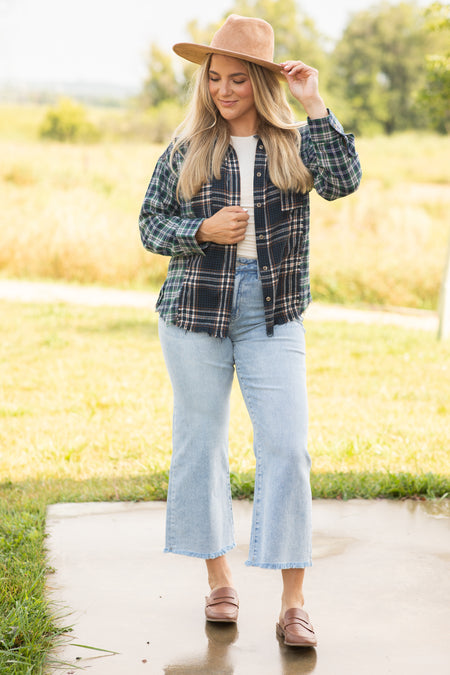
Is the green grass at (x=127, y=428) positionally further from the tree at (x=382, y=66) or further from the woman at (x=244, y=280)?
the tree at (x=382, y=66)

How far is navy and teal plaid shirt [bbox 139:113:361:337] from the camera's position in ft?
9.02

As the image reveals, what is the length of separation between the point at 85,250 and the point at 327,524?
34.0 ft

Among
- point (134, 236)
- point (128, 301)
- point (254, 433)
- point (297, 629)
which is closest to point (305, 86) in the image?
point (254, 433)

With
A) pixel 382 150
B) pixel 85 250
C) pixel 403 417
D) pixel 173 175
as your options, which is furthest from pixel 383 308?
pixel 382 150

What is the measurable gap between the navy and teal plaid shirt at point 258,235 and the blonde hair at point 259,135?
3 cm

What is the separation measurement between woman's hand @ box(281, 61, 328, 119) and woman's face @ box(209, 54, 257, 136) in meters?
0.15

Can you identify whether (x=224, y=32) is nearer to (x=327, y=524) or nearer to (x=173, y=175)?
(x=173, y=175)

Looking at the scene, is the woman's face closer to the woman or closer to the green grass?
the woman

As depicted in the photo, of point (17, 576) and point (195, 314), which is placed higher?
point (195, 314)

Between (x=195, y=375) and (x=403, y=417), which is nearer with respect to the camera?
(x=195, y=375)

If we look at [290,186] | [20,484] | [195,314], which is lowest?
[20,484]

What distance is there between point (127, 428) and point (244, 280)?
2959 millimetres

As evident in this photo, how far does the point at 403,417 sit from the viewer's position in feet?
19.0

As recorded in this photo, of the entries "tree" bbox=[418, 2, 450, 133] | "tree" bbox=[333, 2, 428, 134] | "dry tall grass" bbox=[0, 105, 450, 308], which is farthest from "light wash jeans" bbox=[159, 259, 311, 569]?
"tree" bbox=[333, 2, 428, 134]
